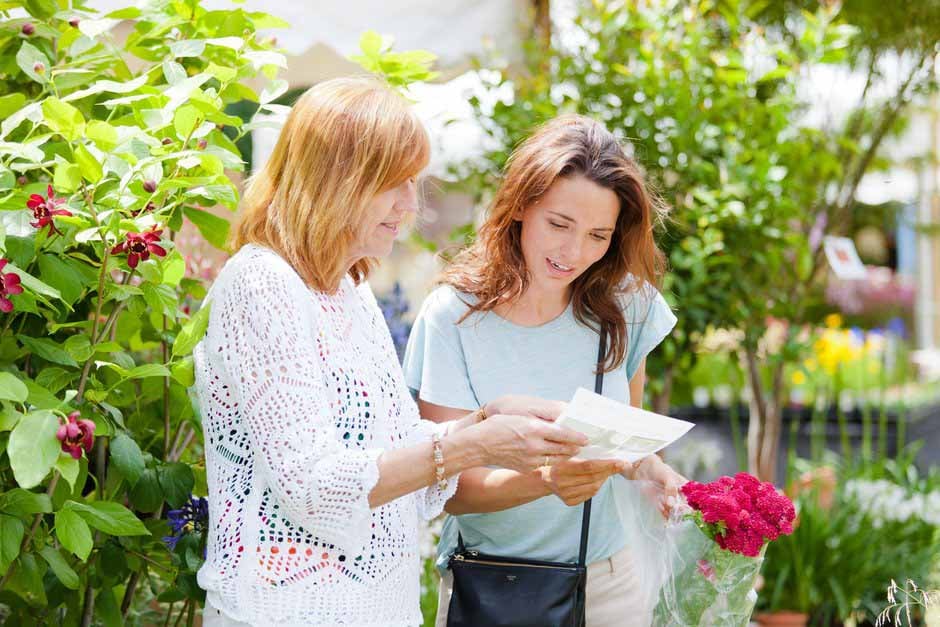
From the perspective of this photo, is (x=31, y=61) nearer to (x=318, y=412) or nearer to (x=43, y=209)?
(x=43, y=209)

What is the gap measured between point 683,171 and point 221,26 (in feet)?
5.99

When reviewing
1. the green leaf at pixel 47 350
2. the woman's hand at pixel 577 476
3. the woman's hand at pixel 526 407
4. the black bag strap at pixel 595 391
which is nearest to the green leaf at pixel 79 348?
the green leaf at pixel 47 350

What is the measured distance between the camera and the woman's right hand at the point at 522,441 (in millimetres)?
1543

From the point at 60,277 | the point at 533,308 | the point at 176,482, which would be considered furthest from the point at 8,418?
the point at 533,308

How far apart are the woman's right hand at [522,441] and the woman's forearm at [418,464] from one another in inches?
0.7

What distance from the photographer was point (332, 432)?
1.45 meters

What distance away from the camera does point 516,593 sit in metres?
1.81

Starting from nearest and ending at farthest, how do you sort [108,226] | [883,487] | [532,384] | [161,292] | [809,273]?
[108,226] < [161,292] < [532,384] < [809,273] < [883,487]

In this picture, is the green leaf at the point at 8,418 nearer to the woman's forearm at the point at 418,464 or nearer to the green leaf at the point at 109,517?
the green leaf at the point at 109,517

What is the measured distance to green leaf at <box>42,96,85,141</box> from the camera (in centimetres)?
153

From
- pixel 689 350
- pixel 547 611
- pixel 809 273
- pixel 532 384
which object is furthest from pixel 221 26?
pixel 809 273

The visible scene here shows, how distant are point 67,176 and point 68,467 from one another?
1.38 ft

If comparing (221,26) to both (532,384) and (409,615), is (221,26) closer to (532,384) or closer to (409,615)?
(532,384)

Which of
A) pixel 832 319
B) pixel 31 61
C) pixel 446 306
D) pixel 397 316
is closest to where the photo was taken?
pixel 31 61
